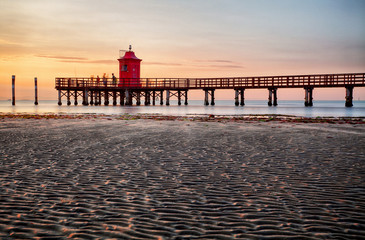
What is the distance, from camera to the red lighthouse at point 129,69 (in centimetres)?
4944

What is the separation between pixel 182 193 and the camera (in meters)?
4.07

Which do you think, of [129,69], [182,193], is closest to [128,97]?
[129,69]

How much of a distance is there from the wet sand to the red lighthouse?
42.6 meters

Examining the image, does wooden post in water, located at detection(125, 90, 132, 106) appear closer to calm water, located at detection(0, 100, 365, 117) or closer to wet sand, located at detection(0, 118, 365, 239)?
calm water, located at detection(0, 100, 365, 117)

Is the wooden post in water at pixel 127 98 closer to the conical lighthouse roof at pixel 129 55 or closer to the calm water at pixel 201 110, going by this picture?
the conical lighthouse roof at pixel 129 55

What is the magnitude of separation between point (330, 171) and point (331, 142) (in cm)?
387

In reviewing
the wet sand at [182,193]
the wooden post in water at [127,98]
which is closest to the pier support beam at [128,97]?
the wooden post in water at [127,98]

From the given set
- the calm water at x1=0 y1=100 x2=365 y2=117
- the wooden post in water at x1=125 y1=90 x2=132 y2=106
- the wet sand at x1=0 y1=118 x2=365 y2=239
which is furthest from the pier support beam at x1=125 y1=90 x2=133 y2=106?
the wet sand at x1=0 y1=118 x2=365 y2=239

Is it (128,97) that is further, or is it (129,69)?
(128,97)

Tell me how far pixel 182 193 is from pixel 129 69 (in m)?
47.2

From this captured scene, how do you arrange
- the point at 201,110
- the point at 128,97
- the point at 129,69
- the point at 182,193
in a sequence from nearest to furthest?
the point at 182,193 → the point at 201,110 → the point at 129,69 → the point at 128,97

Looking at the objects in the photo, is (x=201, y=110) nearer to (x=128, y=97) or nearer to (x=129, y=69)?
(x=129, y=69)

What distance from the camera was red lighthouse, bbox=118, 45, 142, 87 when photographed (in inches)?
1946

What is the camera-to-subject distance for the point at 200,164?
585 centimetres
